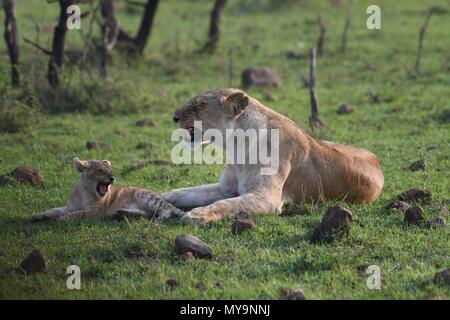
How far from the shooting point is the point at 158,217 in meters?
8.34

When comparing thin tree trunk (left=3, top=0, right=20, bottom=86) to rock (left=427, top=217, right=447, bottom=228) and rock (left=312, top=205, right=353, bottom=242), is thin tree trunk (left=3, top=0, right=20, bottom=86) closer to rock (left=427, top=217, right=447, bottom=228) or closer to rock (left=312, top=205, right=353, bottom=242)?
rock (left=312, top=205, right=353, bottom=242)

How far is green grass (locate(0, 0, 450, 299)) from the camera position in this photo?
21.8ft

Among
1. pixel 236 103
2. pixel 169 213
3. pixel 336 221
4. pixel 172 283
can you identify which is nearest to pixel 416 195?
pixel 336 221

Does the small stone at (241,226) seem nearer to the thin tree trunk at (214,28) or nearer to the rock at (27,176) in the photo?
A: the rock at (27,176)

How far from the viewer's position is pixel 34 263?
6793 millimetres

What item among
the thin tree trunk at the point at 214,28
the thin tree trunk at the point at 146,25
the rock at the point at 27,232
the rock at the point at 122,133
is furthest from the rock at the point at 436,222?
the thin tree trunk at the point at 214,28

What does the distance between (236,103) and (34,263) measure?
2.77m

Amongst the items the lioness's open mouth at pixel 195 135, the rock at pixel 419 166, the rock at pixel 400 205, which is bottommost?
the rock at pixel 419 166

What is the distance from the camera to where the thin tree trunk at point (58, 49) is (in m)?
14.0

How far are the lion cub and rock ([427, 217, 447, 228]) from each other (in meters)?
2.23

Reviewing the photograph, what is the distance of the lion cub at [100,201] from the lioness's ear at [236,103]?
1.08 metres

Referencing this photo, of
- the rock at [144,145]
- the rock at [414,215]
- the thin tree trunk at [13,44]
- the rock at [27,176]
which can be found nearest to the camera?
the rock at [414,215]

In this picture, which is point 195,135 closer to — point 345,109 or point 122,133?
point 122,133
